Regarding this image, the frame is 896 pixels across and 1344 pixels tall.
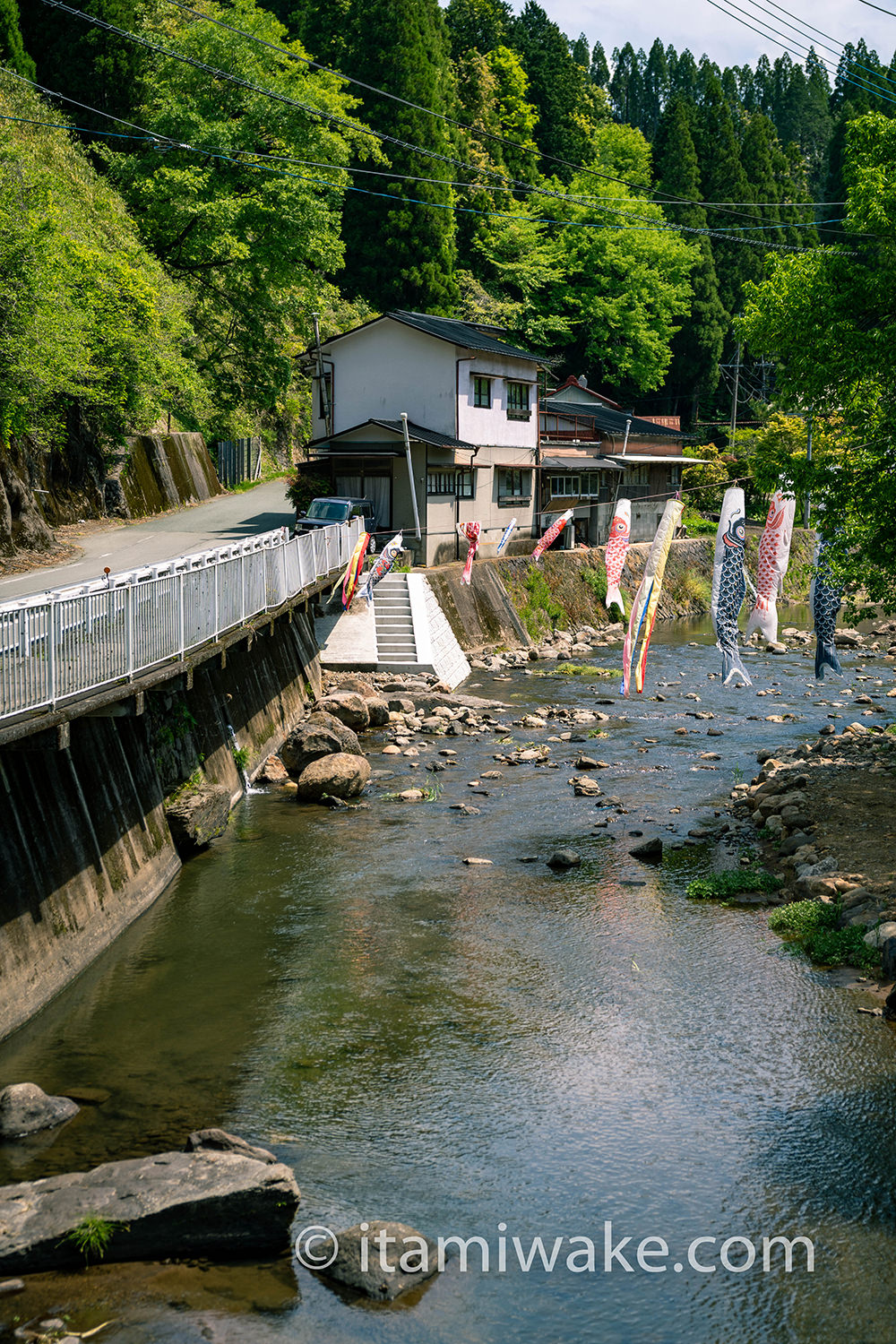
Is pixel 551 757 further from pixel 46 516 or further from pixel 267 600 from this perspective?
pixel 46 516

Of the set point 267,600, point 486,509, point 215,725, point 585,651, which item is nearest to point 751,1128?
point 215,725

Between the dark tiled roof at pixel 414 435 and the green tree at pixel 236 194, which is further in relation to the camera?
the green tree at pixel 236 194

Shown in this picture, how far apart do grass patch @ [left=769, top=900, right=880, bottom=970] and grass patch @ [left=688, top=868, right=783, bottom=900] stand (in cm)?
83

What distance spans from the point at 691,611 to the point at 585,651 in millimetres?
15297

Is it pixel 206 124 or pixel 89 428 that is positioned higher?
pixel 206 124

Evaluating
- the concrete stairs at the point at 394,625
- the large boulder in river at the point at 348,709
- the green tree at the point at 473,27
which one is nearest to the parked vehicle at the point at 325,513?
the concrete stairs at the point at 394,625

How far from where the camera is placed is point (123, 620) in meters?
14.5

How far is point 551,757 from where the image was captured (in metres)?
26.7

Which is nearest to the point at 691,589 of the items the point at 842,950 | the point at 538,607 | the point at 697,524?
the point at 697,524

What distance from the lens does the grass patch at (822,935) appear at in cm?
1536

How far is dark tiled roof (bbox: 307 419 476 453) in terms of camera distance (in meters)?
40.5

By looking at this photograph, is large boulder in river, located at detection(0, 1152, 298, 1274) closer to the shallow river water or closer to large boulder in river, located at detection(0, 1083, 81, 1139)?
the shallow river water

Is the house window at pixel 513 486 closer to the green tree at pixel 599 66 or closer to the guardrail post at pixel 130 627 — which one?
the guardrail post at pixel 130 627

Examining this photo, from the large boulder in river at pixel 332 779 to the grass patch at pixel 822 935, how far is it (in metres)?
9.42
